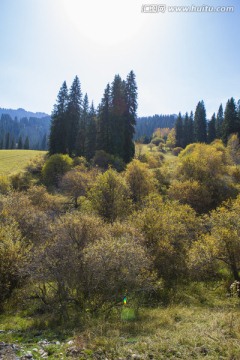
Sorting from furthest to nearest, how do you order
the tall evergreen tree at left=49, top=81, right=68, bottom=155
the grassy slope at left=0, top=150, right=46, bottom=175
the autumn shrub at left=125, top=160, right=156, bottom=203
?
1. the tall evergreen tree at left=49, top=81, right=68, bottom=155
2. the grassy slope at left=0, top=150, right=46, bottom=175
3. the autumn shrub at left=125, top=160, right=156, bottom=203

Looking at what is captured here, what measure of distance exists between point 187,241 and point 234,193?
25.2 m

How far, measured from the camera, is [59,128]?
203 feet

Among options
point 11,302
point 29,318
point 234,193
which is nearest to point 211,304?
point 29,318

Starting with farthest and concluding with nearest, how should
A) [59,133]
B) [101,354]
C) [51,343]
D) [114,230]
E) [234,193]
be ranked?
1. [59,133]
2. [234,193]
3. [114,230]
4. [51,343]
5. [101,354]

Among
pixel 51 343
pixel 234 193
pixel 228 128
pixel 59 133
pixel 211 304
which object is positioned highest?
pixel 228 128

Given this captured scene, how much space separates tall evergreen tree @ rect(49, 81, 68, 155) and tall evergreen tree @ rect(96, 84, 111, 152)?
26.3 feet

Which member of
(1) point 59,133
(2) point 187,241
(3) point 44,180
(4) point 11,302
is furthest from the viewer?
(1) point 59,133

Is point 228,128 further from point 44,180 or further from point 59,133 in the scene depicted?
point 44,180

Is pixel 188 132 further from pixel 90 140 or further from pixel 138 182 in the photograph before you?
pixel 138 182

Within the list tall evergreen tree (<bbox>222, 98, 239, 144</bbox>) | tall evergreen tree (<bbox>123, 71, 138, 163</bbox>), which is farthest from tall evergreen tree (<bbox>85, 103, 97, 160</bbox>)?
tall evergreen tree (<bbox>222, 98, 239, 144</bbox>)

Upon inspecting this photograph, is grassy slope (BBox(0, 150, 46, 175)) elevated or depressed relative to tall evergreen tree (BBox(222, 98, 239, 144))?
depressed

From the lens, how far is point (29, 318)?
50.4 feet

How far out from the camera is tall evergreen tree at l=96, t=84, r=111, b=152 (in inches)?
2303

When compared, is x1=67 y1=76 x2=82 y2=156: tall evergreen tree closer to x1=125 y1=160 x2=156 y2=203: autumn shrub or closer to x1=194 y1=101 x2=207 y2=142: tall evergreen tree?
x1=125 y1=160 x2=156 y2=203: autumn shrub
